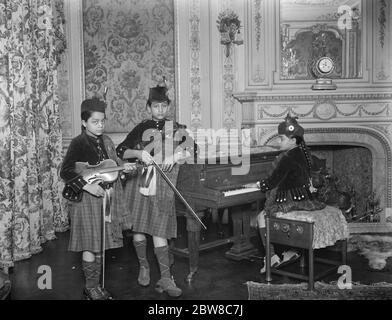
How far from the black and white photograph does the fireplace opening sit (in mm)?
25

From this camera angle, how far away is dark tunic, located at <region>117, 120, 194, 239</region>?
3.64 meters

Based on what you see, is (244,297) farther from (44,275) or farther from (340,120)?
(340,120)

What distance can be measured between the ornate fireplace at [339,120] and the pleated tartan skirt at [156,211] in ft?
8.01

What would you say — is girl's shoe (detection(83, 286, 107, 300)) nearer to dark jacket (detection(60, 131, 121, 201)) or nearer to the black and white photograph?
the black and white photograph

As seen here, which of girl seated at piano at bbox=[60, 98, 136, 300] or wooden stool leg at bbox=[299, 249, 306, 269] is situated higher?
girl seated at piano at bbox=[60, 98, 136, 300]

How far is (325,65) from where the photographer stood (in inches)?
236

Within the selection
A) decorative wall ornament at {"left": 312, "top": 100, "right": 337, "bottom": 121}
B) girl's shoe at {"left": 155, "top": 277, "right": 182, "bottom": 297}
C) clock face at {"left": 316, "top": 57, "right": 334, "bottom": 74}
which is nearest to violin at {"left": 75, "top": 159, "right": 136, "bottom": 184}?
girl's shoe at {"left": 155, "top": 277, "right": 182, "bottom": 297}

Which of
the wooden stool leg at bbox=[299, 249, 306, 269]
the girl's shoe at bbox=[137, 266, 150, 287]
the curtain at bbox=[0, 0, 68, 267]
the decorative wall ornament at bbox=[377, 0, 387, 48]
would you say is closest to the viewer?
the girl's shoe at bbox=[137, 266, 150, 287]

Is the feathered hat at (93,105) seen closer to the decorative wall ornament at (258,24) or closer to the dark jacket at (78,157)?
the dark jacket at (78,157)

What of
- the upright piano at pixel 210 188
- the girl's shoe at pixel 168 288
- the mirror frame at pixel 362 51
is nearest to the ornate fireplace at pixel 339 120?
the mirror frame at pixel 362 51

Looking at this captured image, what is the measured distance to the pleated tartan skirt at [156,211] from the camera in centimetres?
363

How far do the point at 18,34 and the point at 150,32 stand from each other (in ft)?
6.44

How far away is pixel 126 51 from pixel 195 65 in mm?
897

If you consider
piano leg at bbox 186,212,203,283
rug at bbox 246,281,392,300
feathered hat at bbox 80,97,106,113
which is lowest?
rug at bbox 246,281,392,300
